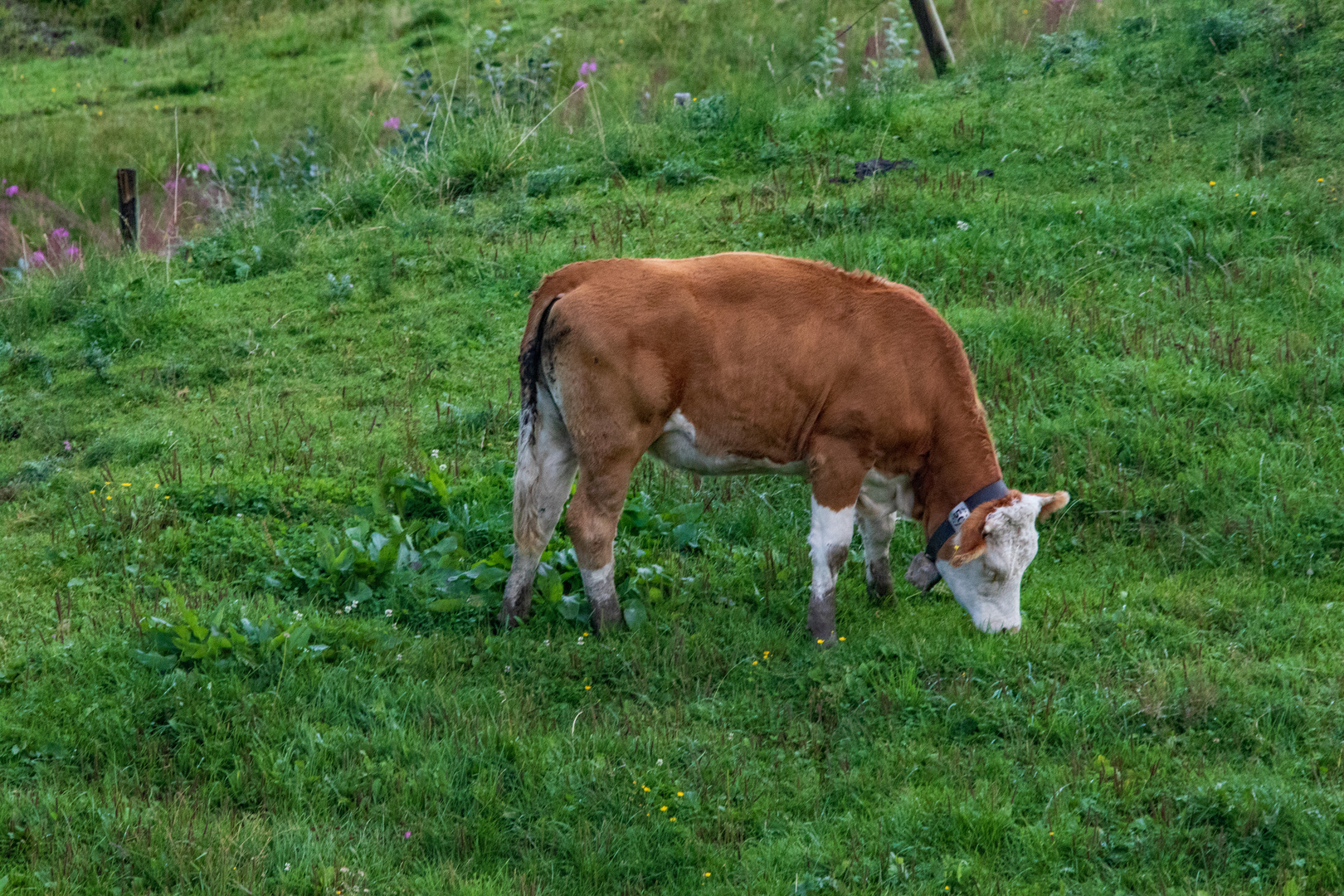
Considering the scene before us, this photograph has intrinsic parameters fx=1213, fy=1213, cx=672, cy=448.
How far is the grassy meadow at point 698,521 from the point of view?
4723mm

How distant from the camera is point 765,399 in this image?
20.6ft

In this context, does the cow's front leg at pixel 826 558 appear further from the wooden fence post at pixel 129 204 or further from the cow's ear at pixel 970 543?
the wooden fence post at pixel 129 204

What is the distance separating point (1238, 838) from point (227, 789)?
4.01 meters

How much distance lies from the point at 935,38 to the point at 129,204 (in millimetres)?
8776

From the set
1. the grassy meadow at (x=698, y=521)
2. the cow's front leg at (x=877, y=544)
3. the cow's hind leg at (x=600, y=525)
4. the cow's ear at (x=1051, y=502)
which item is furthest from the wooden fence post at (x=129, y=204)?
the cow's ear at (x=1051, y=502)

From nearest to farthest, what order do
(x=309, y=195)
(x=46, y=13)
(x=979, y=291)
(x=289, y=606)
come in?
(x=289, y=606) → (x=979, y=291) → (x=309, y=195) → (x=46, y=13)

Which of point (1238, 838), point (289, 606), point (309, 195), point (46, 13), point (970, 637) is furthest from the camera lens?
point (46, 13)

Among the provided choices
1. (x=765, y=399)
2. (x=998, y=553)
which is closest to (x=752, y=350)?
(x=765, y=399)

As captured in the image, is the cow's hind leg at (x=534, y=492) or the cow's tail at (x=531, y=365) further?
the cow's hind leg at (x=534, y=492)

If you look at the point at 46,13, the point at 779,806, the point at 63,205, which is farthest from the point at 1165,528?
the point at 46,13

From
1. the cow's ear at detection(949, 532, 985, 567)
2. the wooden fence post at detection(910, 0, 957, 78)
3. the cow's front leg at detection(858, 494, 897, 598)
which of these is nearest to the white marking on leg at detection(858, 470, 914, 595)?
the cow's front leg at detection(858, 494, 897, 598)

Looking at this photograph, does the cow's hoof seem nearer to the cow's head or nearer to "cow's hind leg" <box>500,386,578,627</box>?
"cow's hind leg" <box>500,386,578,627</box>

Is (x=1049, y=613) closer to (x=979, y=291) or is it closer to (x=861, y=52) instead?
(x=979, y=291)

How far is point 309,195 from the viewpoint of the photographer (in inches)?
495
